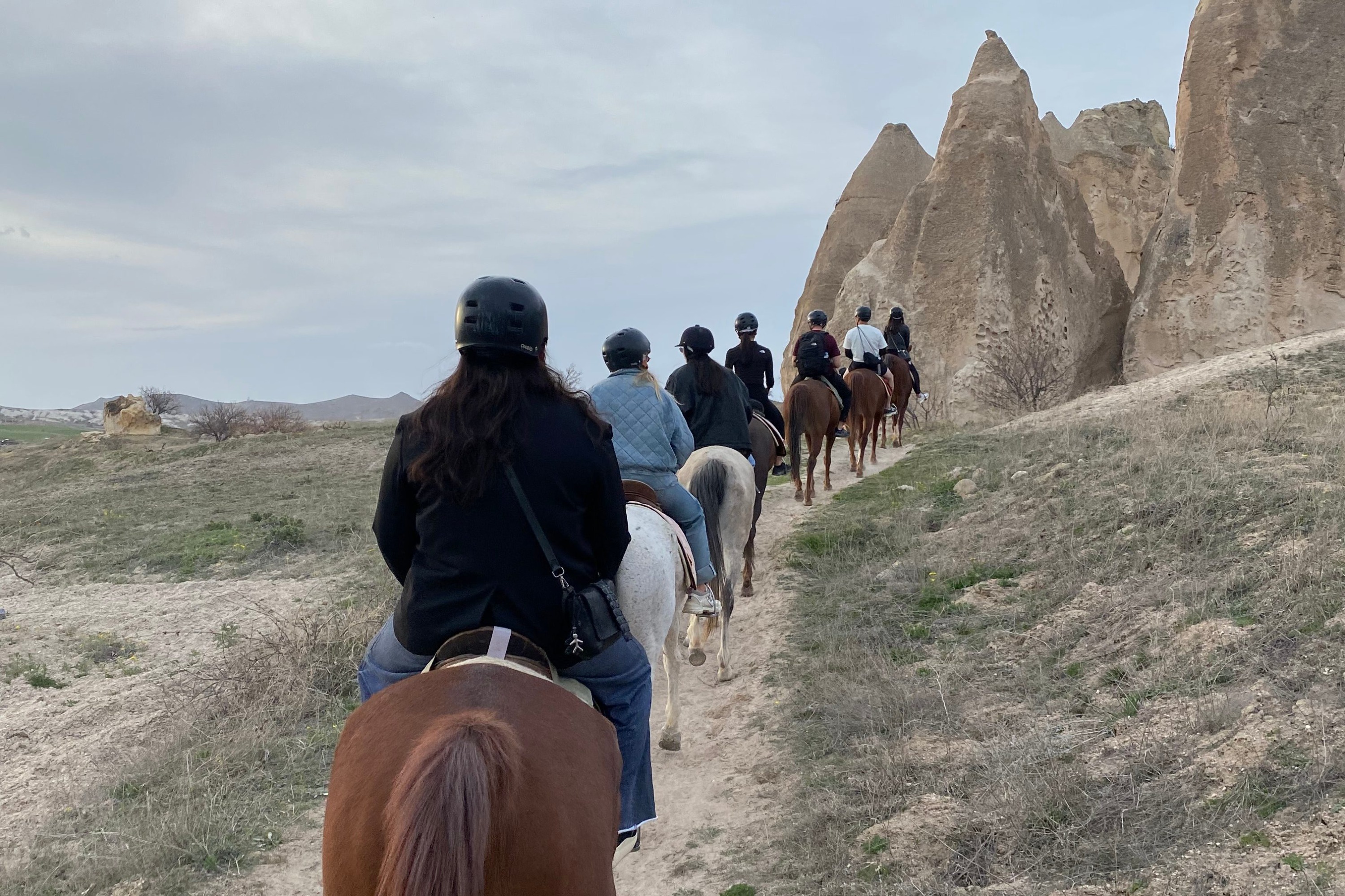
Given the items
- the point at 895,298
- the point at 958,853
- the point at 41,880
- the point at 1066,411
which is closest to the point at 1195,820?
the point at 958,853

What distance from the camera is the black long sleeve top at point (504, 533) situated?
8.49 ft

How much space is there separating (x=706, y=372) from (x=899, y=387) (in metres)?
10.2

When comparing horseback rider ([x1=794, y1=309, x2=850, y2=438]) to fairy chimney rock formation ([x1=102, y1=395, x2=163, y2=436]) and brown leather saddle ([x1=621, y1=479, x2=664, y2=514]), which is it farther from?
fairy chimney rock formation ([x1=102, y1=395, x2=163, y2=436])

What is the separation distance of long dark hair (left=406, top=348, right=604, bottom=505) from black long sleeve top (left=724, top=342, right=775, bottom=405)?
654 cm

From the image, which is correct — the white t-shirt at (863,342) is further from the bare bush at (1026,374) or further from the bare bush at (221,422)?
the bare bush at (221,422)

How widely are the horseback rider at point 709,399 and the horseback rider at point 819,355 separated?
11.8 ft

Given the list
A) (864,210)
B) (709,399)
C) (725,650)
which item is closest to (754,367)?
(709,399)

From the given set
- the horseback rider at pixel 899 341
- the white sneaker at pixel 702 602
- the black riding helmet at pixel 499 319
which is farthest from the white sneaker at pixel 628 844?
the horseback rider at pixel 899 341

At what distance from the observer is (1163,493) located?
676 cm

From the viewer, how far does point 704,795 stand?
511cm

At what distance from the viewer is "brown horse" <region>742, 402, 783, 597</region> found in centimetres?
865

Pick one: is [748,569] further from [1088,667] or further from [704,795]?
[1088,667]

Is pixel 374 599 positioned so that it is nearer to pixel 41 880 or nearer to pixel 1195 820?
pixel 41 880

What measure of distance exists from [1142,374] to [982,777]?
19260mm
